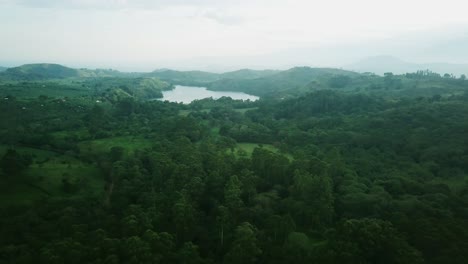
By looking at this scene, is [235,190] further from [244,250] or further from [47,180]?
[47,180]

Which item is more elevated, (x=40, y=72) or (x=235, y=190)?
(x=40, y=72)

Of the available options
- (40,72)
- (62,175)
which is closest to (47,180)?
(62,175)

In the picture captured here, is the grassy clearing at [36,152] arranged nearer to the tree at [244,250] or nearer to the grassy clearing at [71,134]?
the grassy clearing at [71,134]

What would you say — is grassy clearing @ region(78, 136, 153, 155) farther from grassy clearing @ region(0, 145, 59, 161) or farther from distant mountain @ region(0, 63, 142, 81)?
distant mountain @ region(0, 63, 142, 81)

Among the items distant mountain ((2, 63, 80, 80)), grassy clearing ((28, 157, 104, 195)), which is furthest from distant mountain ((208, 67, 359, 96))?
grassy clearing ((28, 157, 104, 195))

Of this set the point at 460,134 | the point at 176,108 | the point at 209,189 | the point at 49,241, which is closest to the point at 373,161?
the point at 460,134
